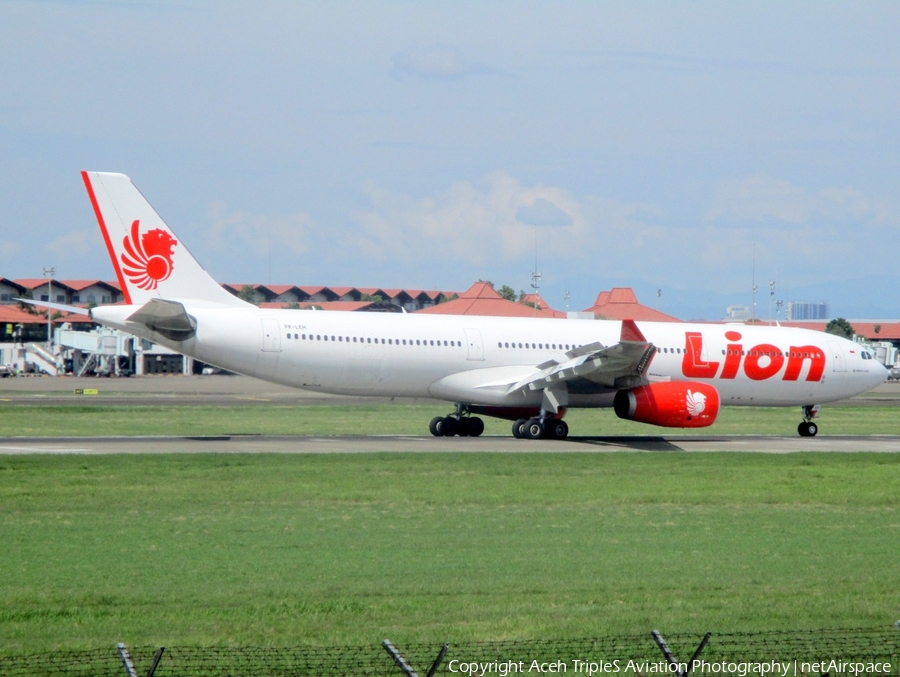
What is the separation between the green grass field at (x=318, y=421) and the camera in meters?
36.3

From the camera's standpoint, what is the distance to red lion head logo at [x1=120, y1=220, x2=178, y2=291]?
30609 millimetres

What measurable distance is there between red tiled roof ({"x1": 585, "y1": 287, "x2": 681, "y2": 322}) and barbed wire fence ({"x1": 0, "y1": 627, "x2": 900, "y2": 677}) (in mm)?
109898

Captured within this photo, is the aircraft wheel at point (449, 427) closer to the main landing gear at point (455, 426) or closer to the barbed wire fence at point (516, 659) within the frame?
A: the main landing gear at point (455, 426)

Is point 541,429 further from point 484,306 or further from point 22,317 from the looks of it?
point 22,317

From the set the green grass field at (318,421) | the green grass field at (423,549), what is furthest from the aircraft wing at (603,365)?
the green grass field at (423,549)

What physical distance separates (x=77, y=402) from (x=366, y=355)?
25.4 meters

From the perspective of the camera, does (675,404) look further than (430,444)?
Yes

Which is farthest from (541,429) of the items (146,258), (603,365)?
(146,258)

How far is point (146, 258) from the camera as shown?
101ft

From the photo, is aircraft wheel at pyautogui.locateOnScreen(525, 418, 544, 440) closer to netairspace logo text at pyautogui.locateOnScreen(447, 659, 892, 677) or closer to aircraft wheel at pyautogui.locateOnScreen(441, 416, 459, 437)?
aircraft wheel at pyautogui.locateOnScreen(441, 416, 459, 437)

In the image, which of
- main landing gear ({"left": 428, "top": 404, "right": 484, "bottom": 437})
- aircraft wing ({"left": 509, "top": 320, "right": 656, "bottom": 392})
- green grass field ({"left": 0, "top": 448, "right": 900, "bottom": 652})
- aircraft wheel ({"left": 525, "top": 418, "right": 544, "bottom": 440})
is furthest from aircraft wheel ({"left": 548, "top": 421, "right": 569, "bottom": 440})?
green grass field ({"left": 0, "top": 448, "right": 900, "bottom": 652})

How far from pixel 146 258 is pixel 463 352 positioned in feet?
31.0

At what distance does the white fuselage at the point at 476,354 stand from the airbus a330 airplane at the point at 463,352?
0.13 feet

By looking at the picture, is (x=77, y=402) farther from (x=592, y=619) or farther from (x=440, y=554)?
(x=592, y=619)
